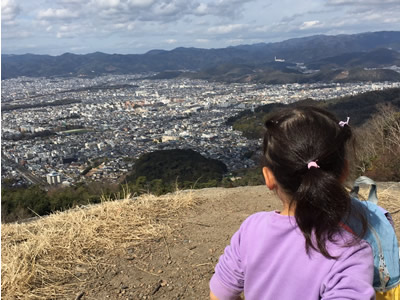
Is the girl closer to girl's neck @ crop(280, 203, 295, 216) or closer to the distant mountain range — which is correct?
girl's neck @ crop(280, 203, 295, 216)

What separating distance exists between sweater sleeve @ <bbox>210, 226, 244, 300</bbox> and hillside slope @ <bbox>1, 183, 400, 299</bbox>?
128 cm

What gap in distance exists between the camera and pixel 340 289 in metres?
0.77

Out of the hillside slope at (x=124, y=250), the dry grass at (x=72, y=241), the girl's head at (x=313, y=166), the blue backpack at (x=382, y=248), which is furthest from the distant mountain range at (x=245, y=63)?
the girl's head at (x=313, y=166)

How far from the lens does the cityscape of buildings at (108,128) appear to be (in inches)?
886

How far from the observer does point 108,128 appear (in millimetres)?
37531

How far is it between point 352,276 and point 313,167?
0.24m

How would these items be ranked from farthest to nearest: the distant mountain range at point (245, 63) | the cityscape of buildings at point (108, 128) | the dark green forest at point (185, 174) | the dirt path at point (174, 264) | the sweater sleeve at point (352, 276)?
the distant mountain range at point (245, 63)
the cityscape of buildings at point (108, 128)
the dark green forest at point (185, 174)
the dirt path at point (174, 264)
the sweater sleeve at point (352, 276)

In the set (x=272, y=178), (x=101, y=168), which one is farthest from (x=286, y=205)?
(x=101, y=168)

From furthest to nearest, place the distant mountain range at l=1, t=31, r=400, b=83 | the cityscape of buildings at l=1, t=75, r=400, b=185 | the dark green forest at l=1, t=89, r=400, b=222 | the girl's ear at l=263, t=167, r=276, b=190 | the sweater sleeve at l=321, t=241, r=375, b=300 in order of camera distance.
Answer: the distant mountain range at l=1, t=31, r=400, b=83, the cityscape of buildings at l=1, t=75, r=400, b=185, the dark green forest at l=1, t=89, r=400, b=222, the girl's ear at l=263, t=167, r=276, b=190, the sweater sleeve at l=321, t=241, r=375, b=300

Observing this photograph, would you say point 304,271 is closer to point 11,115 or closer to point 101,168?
point 101,168

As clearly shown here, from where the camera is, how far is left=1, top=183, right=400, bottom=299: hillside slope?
223cm

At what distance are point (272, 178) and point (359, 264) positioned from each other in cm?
26

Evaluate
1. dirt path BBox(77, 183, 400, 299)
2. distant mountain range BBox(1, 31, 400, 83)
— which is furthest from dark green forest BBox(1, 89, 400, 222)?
distant mountain range BBox(1, 31, 400, 83)

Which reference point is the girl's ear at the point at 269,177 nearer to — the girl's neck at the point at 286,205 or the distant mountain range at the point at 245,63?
the girl's neck at the point at 286,205
